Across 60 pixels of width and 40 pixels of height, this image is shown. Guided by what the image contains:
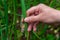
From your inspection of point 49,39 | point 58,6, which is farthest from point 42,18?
point 58,6

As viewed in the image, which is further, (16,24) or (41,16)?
(16,24)

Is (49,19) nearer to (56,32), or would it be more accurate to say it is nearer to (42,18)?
(42,18)

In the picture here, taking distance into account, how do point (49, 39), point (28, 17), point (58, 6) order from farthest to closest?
point (58, 6), point (49, 39), point (28, 17)

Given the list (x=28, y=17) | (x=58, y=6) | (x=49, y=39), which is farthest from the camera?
(x=58, y=6)

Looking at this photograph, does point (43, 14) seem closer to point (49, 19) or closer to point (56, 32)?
point (49, 19)

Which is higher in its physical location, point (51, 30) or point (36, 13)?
point (36, 13)

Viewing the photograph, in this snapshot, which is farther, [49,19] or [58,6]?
[58,6]

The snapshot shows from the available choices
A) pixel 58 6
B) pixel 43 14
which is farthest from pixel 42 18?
pixel 58 6
